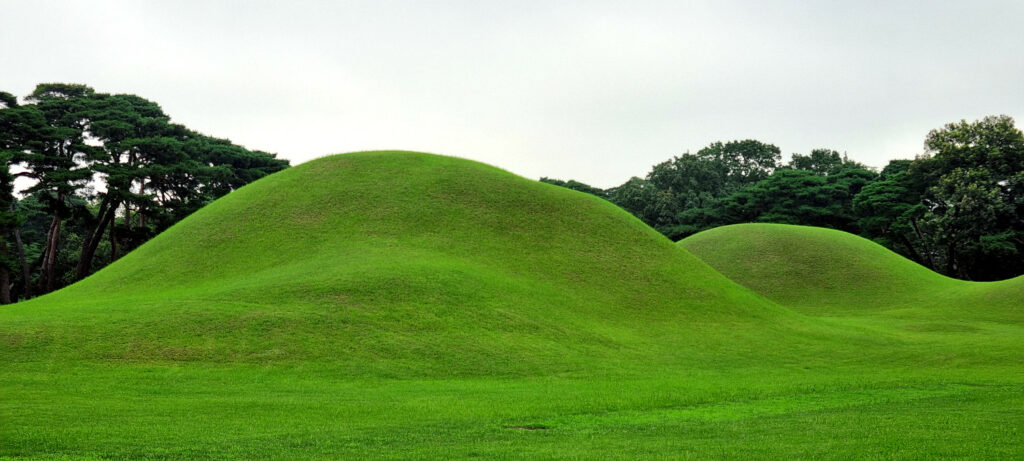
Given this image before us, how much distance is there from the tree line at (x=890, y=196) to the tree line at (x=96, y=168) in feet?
173

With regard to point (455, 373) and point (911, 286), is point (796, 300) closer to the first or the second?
point (911, 286)

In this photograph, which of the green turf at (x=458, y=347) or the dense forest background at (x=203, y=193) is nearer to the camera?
the green turf at (x=458, y=347)

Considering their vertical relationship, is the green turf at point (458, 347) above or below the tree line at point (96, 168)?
below

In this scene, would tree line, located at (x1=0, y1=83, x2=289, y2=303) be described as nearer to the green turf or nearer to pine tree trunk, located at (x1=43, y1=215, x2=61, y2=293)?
pine tree trunk, located at (x1=43, y1=215, x2=61, y2=293)

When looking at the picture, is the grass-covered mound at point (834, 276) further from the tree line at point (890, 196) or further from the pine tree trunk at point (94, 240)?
the pine tree trunk at point (94, 240)

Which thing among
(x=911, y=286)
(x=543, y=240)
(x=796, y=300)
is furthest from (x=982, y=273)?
(x=543, y=240)

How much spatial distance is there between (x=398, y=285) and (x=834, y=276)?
45.3m

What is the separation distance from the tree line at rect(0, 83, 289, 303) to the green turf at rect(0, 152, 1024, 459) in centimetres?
1288

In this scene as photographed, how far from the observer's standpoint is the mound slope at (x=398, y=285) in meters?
25.9

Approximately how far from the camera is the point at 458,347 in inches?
1064

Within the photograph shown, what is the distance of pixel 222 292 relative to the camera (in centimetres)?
3281

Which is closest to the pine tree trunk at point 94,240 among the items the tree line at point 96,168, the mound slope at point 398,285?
the tree line at point 96,168

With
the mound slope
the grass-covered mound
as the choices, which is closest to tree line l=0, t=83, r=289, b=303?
the mound slope

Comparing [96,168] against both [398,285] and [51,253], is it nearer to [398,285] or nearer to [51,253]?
[51,253]
